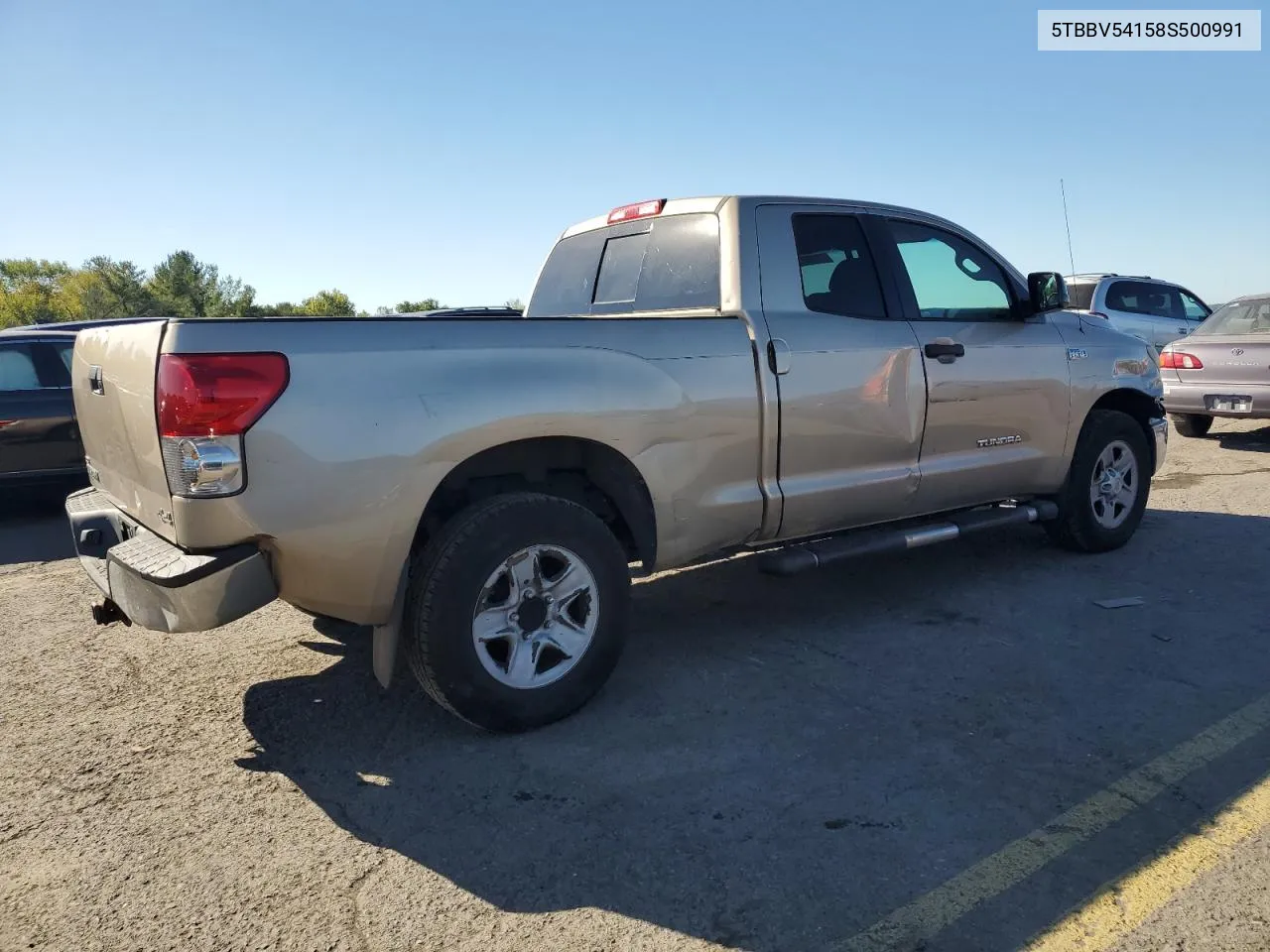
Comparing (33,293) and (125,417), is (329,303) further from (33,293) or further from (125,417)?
(125,417)

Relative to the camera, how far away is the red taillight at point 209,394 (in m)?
2.81

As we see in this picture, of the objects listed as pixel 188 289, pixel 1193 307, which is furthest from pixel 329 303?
pixel 1193 307

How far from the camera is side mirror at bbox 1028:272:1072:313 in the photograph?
514cm

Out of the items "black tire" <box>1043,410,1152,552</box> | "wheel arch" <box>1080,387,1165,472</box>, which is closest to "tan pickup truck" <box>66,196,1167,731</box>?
"black tire" <box>1043,410,1152,552</box>

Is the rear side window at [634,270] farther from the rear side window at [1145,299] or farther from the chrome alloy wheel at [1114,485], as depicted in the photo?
the rear side window at [1145,299]

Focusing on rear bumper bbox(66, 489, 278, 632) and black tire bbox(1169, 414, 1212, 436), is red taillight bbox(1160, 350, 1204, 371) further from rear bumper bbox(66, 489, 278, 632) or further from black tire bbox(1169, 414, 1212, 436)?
rear bumper bbox(66, 489, 278, 632)

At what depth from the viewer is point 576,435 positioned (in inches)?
138

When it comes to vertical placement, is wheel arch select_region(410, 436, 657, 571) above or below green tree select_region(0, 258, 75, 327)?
below

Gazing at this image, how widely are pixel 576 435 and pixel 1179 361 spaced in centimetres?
885

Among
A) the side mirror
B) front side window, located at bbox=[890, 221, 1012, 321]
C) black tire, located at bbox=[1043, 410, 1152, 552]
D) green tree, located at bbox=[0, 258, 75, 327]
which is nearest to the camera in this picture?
front side window, located at bbox=[890, 221, 1012, 321]

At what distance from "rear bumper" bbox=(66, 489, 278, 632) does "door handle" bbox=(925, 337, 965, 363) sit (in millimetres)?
3199

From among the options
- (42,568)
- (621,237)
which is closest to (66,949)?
(621,237)

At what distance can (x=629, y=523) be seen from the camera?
3.81 metres

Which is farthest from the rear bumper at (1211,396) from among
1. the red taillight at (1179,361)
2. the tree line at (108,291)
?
the tree line at (108,291)
